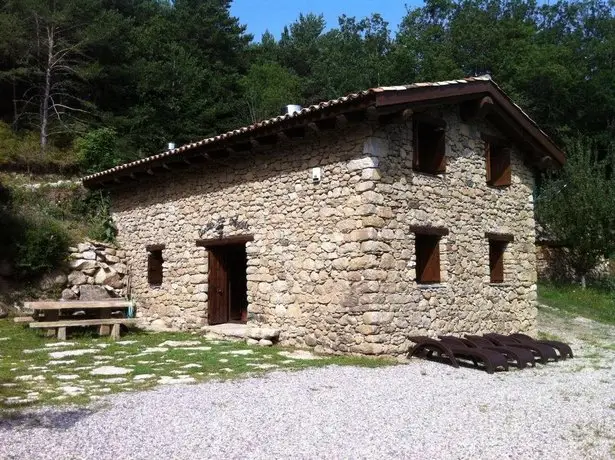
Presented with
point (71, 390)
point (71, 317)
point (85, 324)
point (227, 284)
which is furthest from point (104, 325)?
point (71, 390)

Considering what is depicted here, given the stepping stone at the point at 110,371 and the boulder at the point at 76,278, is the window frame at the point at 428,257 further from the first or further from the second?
the boulder at the point at 76,278

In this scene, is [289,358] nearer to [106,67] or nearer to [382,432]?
[382,432]

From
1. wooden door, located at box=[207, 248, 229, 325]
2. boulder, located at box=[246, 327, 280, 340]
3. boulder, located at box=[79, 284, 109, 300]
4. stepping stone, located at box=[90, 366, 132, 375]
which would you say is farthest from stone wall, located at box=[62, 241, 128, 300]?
stepping stone, located at box=[90, 366, 132, 375]

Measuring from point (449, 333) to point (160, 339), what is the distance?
517cm

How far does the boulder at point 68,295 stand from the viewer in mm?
12641

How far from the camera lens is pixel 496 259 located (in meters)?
11.6

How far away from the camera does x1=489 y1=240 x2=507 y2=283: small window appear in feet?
38.0

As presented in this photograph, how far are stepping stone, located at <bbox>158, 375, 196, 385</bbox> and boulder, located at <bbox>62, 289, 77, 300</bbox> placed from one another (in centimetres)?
664

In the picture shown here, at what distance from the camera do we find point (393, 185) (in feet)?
29.6

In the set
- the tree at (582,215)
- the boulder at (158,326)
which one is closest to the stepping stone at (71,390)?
the boulder at (158,326)

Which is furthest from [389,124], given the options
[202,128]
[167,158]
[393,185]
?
[202,128]

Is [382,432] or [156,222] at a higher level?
[156,222]

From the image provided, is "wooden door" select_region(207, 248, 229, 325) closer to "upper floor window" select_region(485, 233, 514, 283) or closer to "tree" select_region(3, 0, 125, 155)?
"upper floor window" select_region(485, 233, 514, 283)

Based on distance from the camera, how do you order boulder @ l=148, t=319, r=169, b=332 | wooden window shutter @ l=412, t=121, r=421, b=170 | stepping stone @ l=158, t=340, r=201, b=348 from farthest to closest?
boulder @ l=148, t=319, r=169, b=332, stepping stone @ l=158, t=340, r=201, b=348, wooden window shutter @ l=412, t=121, r=421, b=170
